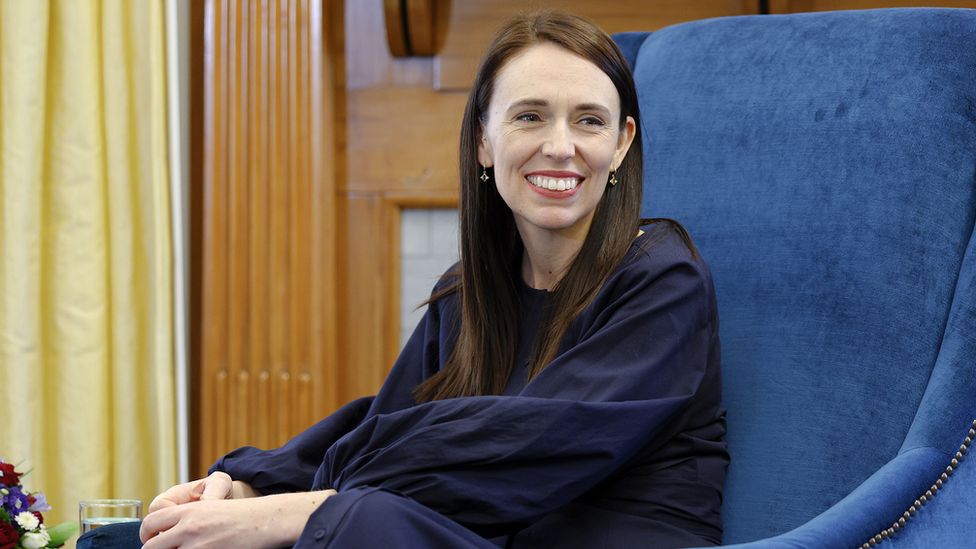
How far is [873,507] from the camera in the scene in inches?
46.6

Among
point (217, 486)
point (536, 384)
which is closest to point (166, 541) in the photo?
point (217, 486)

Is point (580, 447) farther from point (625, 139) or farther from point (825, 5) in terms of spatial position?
point (825, 5)

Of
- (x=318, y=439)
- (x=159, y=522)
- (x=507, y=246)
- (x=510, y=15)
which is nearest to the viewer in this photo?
(x=159, y=522)

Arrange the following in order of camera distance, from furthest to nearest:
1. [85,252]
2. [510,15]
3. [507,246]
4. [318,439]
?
[510,15], [85,252], [507,246], [318,439]

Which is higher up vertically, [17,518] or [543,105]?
[543,105]

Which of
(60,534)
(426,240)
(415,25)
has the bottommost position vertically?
(60,534)

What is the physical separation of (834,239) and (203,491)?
85cm

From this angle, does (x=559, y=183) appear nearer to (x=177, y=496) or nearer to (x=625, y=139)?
(x=625, y=139)

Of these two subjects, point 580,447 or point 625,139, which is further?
point 625,139

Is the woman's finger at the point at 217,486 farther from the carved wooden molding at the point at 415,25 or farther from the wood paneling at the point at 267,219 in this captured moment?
the carved wooden molding at the point at 415,25

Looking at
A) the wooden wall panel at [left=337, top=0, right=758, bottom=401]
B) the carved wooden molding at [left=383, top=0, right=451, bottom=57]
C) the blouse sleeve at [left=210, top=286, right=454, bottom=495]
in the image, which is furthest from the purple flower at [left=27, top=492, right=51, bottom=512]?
the carved wooden molding at [left=383, top=0, right=451, bottom=57]

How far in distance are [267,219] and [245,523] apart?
1.36 m

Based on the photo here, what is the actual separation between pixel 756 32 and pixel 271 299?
1.27 meters

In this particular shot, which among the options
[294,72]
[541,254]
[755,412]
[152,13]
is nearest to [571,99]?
[541,254]
